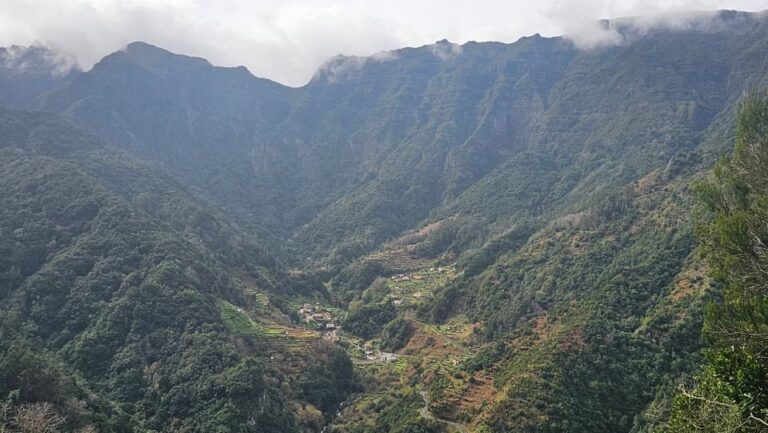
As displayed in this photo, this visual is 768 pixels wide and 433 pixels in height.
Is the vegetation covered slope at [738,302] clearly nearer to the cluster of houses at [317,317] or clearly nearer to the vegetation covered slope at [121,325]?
the vegetation covered slope at [121,325]

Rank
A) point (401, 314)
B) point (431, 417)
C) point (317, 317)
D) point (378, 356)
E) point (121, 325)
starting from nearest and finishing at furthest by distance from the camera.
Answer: point (431, 417), point (121, 325), point (378, 356), point (401, 314), point (317, 317)

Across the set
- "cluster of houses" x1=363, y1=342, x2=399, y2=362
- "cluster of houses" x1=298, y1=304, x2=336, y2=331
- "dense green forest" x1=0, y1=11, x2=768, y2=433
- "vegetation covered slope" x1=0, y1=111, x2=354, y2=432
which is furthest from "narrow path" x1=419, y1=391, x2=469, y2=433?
"cluster of houses" x1=298, y1=304, x2=336, y2=331

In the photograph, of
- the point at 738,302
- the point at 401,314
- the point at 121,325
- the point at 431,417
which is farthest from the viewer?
the point at 401,314

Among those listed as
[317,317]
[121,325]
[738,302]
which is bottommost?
[317,317]

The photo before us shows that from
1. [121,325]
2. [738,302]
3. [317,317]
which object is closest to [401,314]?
[317,317]

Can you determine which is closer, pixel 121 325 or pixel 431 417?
pixel 431 417

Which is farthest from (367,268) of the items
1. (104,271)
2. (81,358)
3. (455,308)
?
(81,358)

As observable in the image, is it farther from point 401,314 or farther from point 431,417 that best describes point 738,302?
point 401,314

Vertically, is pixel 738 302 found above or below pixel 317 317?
above

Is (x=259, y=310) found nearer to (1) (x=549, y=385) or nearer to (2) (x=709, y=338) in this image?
(1) (x=549, y=385)

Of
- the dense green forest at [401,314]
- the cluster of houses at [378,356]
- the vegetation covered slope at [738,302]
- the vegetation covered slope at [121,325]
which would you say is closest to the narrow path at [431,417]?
the dense green forest at [401,314]
